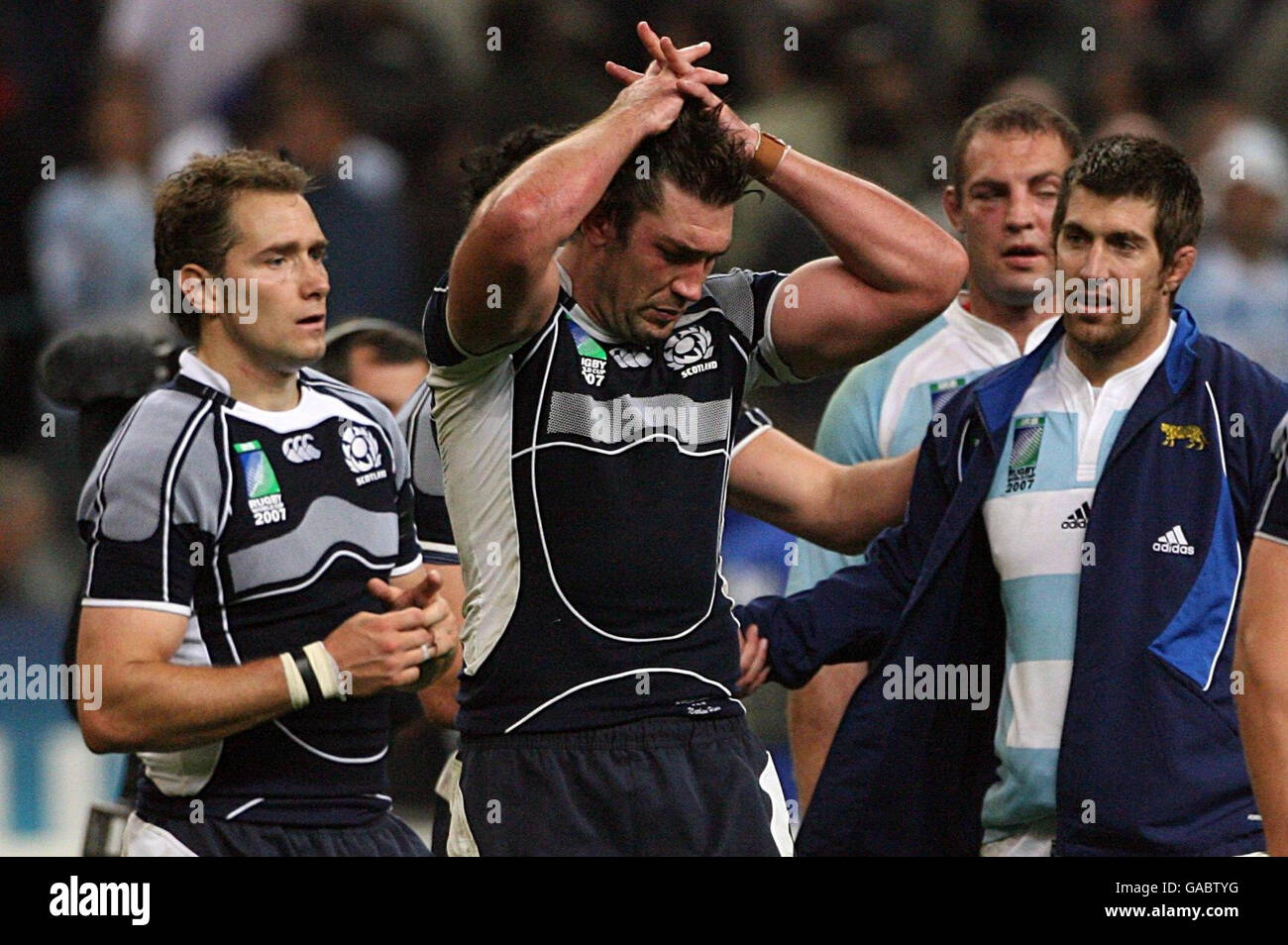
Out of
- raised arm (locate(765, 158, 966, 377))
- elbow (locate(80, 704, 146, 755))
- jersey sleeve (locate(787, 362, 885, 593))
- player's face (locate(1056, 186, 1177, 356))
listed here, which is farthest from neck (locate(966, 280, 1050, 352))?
elbow (locate(80, 704, 146, 755))

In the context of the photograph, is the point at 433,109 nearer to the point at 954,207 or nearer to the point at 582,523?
the point at 954,207

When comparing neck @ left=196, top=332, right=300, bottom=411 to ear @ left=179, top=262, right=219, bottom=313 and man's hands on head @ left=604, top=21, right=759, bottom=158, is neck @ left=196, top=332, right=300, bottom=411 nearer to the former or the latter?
ear @ left=179, top=262, right=219, bottom=313

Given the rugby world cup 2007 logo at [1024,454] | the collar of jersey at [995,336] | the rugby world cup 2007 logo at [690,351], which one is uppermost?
the collar of jersey at [995,336]

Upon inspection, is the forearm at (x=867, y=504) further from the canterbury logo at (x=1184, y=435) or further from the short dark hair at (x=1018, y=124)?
the short dark hair at (x=1018, y=124)

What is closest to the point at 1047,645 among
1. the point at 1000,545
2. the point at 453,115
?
the point at 1000,545

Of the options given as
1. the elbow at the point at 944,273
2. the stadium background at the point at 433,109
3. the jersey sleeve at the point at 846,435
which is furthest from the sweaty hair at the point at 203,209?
the stadium background at the point at 433,109

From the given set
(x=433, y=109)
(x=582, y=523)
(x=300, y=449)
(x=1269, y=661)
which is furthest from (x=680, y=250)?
(x=433, y=109)

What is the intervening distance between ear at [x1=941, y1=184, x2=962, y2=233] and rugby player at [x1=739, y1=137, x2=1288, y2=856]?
0.97 m

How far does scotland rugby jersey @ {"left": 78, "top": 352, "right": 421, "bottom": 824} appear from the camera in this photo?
4.26m

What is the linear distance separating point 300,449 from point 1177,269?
198 cm

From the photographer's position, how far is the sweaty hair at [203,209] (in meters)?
4.62

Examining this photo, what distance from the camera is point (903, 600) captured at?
4.73 metres

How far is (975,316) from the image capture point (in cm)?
567
